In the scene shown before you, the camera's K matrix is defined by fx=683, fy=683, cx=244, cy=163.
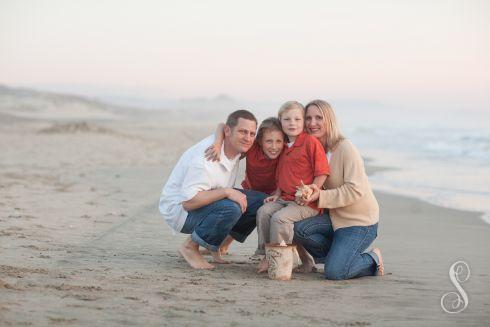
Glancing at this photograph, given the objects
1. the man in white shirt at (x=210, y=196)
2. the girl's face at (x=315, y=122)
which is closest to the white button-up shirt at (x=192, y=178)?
the man in white shirt at (x=210, y=196)

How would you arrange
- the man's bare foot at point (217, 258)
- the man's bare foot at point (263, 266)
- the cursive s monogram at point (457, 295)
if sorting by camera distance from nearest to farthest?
the cursive s monogram at point (457, 295) < the man's bare foot at point (263, 266) < the man's bare foot at point (217, 258)

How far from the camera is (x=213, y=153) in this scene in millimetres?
5328

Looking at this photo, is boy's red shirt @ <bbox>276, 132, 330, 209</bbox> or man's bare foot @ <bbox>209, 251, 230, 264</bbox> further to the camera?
man's bare foot @ <bbox>209, 251, 230, 264</bbox>

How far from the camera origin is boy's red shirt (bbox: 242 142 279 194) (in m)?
5.56

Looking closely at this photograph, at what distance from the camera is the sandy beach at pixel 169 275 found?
13.0 feet

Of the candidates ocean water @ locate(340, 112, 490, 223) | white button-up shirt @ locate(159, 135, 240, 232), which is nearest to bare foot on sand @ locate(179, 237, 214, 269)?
white button-up shirt @ locate(159, 135, 240, 232)

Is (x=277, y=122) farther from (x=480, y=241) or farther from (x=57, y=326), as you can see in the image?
(x=480, y=241)

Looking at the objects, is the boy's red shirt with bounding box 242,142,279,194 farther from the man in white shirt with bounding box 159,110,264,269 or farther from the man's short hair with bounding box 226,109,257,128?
the man's short hair with bounding box 226,109,257,128

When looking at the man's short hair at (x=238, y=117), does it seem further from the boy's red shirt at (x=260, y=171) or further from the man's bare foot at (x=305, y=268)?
the man's bare foot at (x=305, y=268)

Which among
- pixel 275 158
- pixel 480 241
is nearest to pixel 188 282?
pixel 275 158

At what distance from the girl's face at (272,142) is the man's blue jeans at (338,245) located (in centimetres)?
59

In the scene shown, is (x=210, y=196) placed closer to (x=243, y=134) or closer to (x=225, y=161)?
(x=225, y=161)

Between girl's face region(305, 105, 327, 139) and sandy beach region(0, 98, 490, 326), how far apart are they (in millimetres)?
1125

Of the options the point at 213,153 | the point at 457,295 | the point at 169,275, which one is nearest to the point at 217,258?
the point at 169,275
